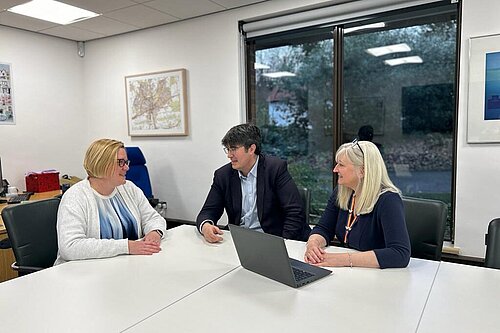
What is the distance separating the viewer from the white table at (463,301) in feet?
3.51

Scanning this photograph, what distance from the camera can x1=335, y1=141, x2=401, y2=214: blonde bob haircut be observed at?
166 cm

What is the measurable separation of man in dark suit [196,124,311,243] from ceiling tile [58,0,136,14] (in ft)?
6.13

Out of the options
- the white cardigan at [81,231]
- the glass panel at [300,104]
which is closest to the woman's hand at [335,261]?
the white cardigan at [81,231]

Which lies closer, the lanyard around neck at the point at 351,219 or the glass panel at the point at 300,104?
the lanyard around neck at the point at 351,219

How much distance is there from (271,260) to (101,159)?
1.00 meters

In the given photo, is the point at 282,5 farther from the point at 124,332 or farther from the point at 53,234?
the point at 124,332

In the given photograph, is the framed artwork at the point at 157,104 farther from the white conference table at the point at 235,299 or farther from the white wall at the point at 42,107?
the white conference table at the point at 235,299

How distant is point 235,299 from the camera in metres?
1.27

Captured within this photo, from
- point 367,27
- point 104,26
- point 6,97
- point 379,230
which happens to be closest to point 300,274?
point 379,230

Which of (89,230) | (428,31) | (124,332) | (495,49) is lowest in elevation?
(124,332)

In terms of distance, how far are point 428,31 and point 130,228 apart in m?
2.68

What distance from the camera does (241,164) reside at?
226 cm

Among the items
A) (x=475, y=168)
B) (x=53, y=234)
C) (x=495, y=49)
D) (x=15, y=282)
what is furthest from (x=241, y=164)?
(x=495, y=49)

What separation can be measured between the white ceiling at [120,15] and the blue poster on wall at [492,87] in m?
1.96
